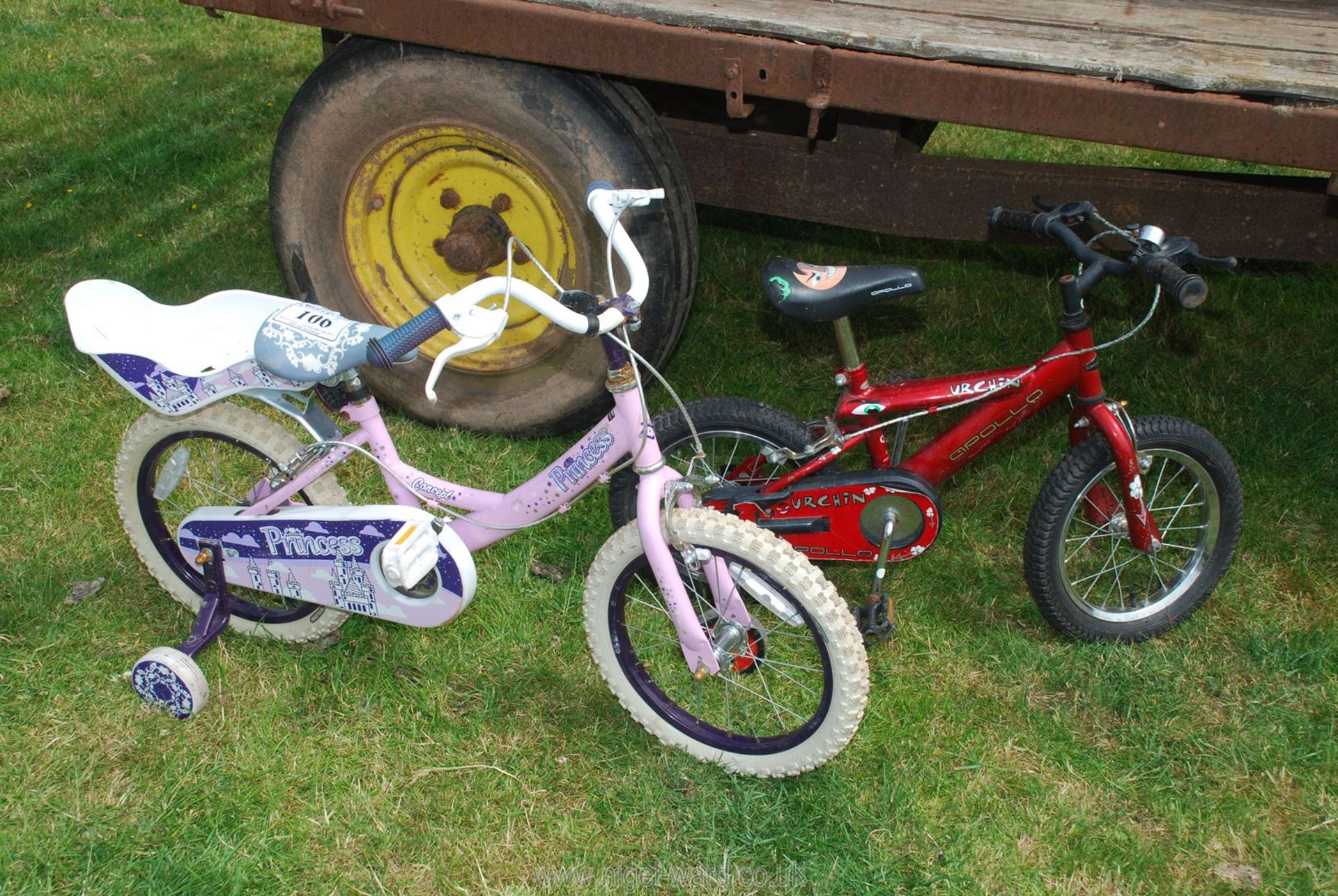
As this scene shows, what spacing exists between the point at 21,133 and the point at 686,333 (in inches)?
155

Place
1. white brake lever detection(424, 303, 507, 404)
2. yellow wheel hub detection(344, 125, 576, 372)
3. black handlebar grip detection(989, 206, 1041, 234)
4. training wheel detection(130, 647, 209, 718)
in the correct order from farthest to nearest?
yellow wheel hub detection(344, 125, 576, 372) < training wheel detection(130, 647, 209, 718) < black handlebar grip detection(989, 206, 1041, 234) < white brake lever detection(424, 303, 507, 404)

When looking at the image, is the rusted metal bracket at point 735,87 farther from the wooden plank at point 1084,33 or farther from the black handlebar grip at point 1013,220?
the black handlebar grip at point 1013,220

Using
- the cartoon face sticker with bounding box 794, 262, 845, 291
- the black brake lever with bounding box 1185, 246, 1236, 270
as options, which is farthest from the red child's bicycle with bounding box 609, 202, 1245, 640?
the black brake lever with bounding box 1185, 246, 1236, 270

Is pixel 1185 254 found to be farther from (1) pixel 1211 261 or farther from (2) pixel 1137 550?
(2) pixel 1137 550

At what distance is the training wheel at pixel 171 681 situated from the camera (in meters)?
2.80

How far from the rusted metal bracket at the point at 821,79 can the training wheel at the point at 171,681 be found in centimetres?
204

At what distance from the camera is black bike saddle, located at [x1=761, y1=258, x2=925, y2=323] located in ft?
8.50

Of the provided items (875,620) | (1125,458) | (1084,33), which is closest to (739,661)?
(875,620)

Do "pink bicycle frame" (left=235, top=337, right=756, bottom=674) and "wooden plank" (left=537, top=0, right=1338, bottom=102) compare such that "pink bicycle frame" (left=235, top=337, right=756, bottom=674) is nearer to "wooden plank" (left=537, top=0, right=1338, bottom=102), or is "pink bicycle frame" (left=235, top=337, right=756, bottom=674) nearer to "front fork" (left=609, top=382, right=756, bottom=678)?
"front fork" (left=609, top=382, right=756, bottom=678)

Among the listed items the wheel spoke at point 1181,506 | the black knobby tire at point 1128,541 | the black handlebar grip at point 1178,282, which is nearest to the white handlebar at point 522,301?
the black handlebar grip at point 1178,282

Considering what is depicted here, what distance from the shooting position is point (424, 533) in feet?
8.15

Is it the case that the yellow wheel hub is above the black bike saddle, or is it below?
below

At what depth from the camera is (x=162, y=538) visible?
3.06m

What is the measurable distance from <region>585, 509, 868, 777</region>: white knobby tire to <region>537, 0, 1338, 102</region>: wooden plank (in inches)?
45.8
